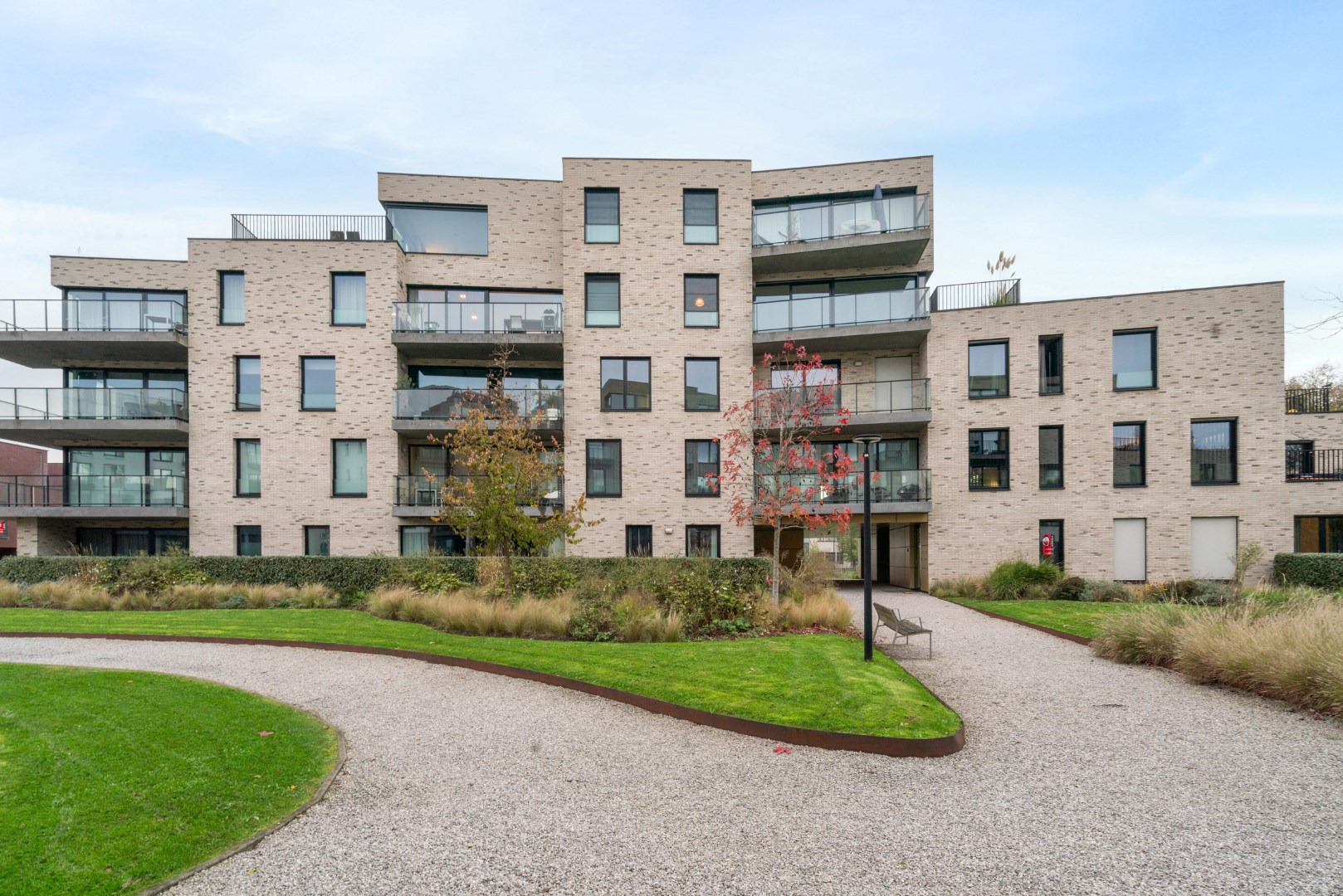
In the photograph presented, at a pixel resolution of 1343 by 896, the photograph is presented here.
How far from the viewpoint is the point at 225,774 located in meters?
5.41

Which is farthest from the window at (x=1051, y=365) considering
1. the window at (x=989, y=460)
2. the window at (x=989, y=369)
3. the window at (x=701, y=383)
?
the window at (x=701, y=383)

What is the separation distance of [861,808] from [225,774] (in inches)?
202

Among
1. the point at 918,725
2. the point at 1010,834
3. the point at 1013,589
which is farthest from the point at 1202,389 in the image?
the point at 1010,834

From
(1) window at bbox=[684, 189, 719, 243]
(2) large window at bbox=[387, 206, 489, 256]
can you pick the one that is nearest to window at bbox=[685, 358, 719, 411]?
(1) window at bbox=[684, 189, 719, 243]

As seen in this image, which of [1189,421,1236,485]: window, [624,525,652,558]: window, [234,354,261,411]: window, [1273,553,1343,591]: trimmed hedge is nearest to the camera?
[1273,553,1343,591]: trimmed hedge

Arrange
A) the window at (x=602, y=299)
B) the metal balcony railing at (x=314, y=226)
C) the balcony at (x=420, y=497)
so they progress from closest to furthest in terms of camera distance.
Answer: the balcony at (x=420, y=497) < the window at (x=602, y=299) < the metal balcony railing at (x=314, y=226)

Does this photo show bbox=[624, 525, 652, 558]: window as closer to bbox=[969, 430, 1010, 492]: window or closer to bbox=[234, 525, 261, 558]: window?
bbox=[969, 430, 1010, 492]: window

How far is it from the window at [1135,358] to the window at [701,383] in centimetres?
1242

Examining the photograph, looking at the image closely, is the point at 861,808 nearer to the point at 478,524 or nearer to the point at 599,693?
the point at 599,693

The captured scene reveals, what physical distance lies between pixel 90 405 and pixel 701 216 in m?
20.4

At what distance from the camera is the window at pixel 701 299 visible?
850 inches

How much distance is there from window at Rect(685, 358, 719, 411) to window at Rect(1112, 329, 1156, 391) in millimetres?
12425

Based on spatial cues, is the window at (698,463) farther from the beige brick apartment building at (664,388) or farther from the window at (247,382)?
the window at (247,382)

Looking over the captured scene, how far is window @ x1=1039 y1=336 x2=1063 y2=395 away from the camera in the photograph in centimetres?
2081
